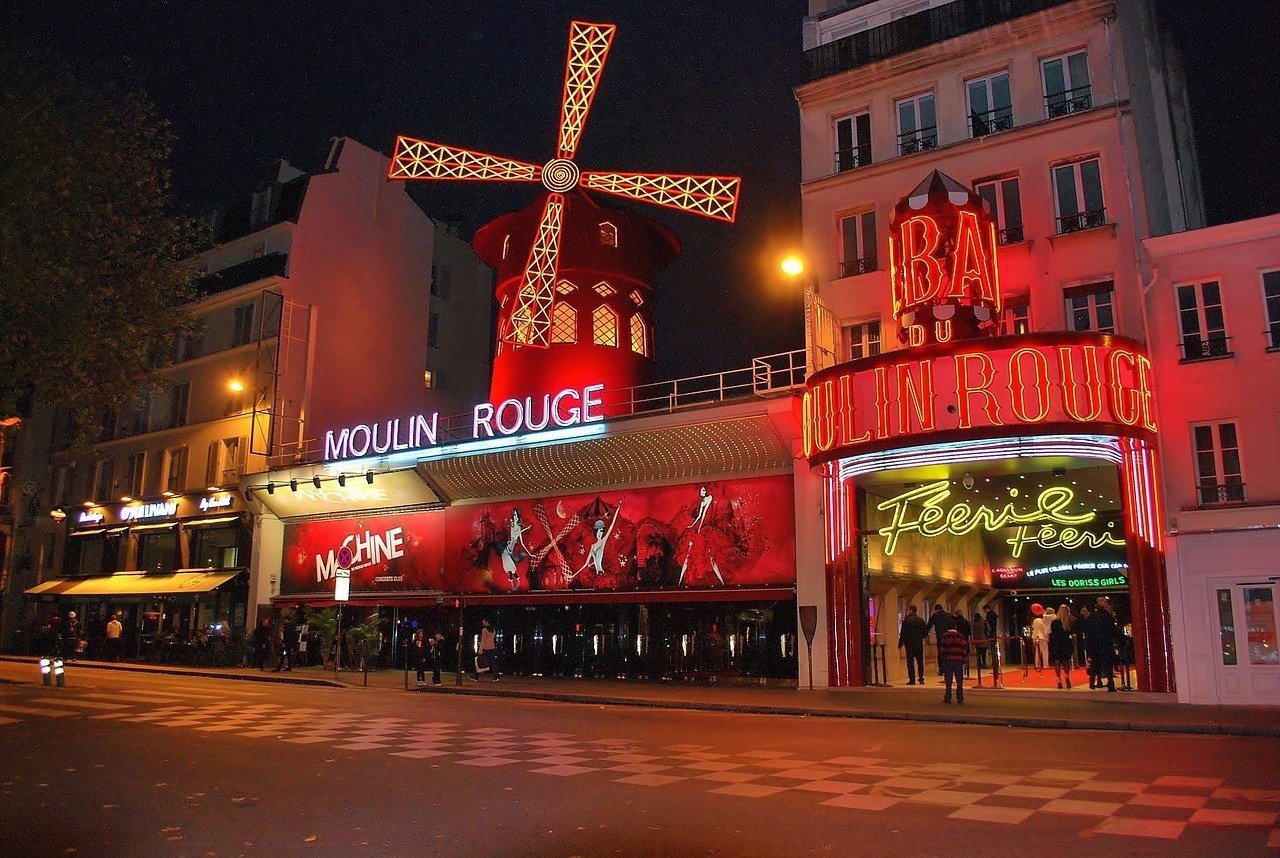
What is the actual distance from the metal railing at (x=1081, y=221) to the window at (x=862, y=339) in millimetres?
3858

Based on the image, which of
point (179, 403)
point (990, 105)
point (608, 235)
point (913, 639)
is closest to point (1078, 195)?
point (990, 105)

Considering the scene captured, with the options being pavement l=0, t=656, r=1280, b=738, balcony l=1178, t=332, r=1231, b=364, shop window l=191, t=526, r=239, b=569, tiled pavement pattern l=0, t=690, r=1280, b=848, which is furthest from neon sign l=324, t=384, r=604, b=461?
balcony l=1178, t=332, r=1231, b=364

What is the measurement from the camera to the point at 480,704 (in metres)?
16.9

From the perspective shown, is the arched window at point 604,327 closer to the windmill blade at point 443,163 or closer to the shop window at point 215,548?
the windmill blade at point 443,163

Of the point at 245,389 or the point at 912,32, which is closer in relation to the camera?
the point at 912,32

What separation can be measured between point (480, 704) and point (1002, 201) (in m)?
13.6

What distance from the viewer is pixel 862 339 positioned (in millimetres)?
20750

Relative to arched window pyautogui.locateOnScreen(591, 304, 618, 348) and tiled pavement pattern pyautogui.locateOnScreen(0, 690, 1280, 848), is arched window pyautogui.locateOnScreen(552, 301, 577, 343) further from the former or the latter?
tiled pavement pattern pyautogui.locateOnScreen(0, 690, 1280, 848)

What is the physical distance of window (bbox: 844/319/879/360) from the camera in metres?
20.5

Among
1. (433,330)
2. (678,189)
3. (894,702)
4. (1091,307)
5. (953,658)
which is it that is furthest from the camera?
(433,330)

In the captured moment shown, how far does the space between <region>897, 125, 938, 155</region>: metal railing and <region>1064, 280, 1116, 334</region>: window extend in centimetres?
441

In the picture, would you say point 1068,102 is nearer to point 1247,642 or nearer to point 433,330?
point 1247,642

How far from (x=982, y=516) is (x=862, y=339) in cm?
442

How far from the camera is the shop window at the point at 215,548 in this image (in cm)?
3166
